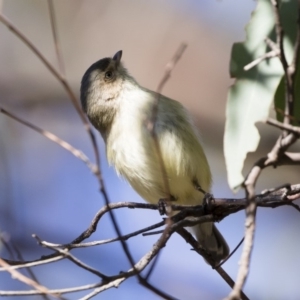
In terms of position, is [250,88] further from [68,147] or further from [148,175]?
[148,175]

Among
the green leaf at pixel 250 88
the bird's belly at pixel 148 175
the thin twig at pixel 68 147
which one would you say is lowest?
the thin twig at pixel 68 147

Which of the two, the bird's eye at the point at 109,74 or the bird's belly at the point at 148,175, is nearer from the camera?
the bird's belly at the point at 148,175

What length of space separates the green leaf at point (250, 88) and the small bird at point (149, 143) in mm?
795

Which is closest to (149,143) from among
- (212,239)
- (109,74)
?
(109,74)

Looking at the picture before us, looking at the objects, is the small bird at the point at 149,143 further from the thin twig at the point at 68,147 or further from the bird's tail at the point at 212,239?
the thin twig at the point at 68,147

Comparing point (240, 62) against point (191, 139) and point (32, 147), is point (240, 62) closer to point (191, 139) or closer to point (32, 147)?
point (191, 139)

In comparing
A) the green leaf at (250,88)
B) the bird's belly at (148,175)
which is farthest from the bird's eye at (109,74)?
the green leaf at (250,88)

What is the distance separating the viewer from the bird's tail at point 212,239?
139 inches

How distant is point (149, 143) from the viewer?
9.39 feet

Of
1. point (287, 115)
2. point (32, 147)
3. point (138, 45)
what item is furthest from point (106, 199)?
point (32, 147)

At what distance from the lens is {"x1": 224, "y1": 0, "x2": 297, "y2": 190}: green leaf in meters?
1.83

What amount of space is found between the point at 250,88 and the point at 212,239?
1751 millimetres

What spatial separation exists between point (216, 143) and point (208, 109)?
403 millimetres

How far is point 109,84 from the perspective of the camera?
11.4 ft
